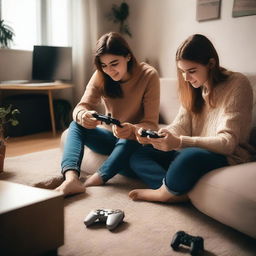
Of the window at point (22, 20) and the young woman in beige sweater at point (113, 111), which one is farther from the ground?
the window at point (22, 20)

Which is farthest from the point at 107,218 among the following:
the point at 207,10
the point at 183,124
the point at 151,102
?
the point at 207,10

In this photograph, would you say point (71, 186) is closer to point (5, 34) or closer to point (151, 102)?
point (151, 102)

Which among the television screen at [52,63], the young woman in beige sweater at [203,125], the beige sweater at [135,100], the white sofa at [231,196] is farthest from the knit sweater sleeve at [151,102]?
the television screen at [52,63]

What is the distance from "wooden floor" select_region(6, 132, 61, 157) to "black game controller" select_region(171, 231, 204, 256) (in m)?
1.67

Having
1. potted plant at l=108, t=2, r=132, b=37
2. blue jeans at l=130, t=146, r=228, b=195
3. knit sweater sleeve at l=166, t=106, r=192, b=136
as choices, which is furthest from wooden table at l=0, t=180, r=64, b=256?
potted plant at l=108, t=2, r=132, b=37

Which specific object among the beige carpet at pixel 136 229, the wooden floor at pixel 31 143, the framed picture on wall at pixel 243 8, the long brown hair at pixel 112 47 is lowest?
the wooden floor at pixel 31 143

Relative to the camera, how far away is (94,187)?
160cm

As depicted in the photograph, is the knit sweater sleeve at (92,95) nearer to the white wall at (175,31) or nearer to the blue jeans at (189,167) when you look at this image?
the blue jeans at (189,167)

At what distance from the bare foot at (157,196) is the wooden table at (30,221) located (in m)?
0.53

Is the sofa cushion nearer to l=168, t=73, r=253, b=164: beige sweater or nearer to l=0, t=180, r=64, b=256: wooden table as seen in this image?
l=168, t=73, r=253, b=164: beige sweater

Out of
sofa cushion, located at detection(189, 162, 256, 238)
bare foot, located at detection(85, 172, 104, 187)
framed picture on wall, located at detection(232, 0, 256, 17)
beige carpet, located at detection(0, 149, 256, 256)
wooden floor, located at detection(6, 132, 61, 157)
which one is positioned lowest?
wooden floor, located at detection(6, 132, 61, 157)

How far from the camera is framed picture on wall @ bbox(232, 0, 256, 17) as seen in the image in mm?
2254

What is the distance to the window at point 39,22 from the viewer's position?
330 centimetres

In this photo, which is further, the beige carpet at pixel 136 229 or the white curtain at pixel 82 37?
the white curtain at pixel 82 37
